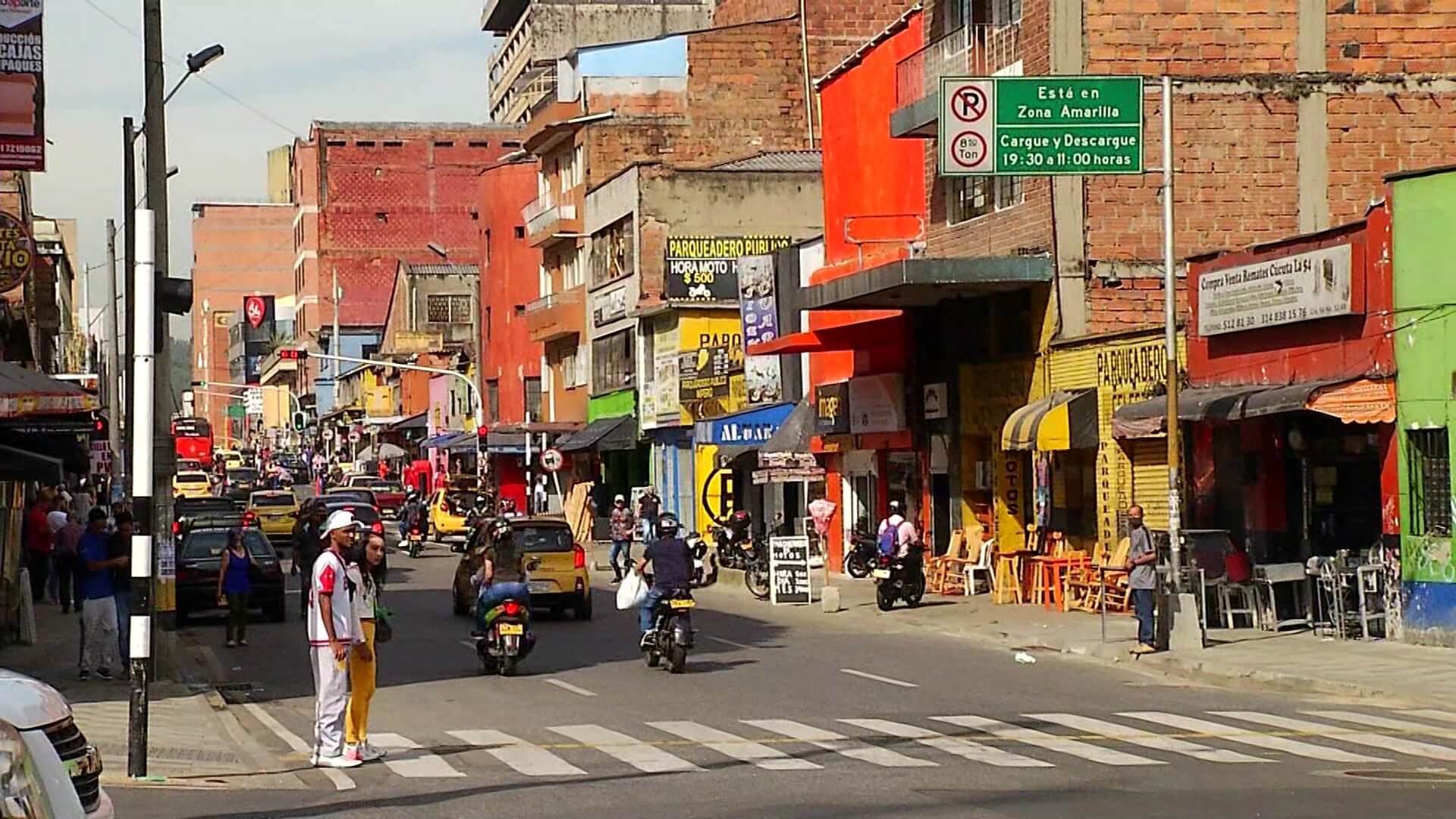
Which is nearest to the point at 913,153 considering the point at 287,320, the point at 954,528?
the point at 954,528

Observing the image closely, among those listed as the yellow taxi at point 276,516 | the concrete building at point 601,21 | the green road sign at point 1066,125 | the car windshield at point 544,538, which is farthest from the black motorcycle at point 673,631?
the concrete building at point 601,21

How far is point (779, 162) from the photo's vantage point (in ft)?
212

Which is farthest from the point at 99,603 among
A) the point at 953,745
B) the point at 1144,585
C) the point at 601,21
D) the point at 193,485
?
the point at 601,21

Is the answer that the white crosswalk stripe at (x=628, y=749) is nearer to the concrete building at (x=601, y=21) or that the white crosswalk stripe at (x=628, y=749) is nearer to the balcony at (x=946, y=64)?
the balcony at (x=946, y=64)

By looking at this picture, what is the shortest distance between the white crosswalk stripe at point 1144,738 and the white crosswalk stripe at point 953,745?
47.3 inches

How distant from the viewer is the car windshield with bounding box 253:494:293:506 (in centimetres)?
6028

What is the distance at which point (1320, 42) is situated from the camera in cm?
3409

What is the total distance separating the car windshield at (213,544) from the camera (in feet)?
114

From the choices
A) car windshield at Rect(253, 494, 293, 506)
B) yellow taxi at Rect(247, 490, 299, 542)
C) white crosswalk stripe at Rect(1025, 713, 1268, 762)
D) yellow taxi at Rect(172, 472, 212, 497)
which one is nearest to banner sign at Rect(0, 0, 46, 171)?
white crosswalk stripe at Rect(1025, 713, 1268, 762)

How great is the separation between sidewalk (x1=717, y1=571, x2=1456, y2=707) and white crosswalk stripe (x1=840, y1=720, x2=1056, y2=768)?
523cm

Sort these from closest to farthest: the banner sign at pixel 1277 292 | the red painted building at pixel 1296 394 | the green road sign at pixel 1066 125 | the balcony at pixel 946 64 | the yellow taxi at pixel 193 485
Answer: the red painted building at pixel 1296 394, the banner sign at pixel 1277 292, the green road sign at pixel 1066 125, the balcony at pixel 946 64, the yellow taxi at pixel 193 485

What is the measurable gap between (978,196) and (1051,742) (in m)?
21.4

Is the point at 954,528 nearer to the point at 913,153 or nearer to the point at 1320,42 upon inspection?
the point at 913,153

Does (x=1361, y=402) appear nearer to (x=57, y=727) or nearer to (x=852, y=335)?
(x=852, y=335)
